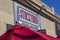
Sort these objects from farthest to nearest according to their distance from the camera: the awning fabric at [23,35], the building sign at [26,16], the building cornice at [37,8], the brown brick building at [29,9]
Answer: the building cornice at [37,8] < the building sign at [26,16] < the brown brick building at [29,9] < the awning fabric at [23,35]

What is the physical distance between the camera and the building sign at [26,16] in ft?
40.4

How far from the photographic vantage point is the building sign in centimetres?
1231

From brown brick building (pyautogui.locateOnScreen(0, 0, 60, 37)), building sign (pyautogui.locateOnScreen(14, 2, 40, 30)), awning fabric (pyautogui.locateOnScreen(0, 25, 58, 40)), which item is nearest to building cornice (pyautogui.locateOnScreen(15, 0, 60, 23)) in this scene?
brown brick building (pyautogui.locateOnScreen(0, 0, 60, 37))

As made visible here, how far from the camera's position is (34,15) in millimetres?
15094

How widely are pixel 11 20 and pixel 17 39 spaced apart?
8.90m

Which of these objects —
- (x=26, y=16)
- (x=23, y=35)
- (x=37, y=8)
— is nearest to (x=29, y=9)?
(x=26, y=16)

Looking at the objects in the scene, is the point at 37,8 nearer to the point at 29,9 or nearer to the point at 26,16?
the point at 29,9

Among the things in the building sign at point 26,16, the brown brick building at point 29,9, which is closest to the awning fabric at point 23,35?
the brown brick building at point 29,9

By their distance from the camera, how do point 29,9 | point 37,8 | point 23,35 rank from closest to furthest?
point 23,35
point 29,9
point 37,8

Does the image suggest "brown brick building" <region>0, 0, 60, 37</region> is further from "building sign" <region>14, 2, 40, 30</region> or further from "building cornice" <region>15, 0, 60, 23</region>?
"building sign" <region>14, 2, 40, 30</region>

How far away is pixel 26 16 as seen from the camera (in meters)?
13.5

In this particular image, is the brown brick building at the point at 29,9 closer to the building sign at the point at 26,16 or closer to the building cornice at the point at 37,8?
the building cornice at the point at 37,8

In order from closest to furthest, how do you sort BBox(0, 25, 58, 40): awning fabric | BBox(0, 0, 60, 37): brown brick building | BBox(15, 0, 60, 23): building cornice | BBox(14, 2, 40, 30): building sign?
BBox(0, 25, 58, 40): awning fabric → BBox(0, 0, 60, 37): brown brick building → BBox(14, 2, 40, 30): building sign → BBox(15, 0, 60, 23): building cornice

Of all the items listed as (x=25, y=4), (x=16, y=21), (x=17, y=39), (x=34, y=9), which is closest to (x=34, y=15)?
(x=34, y=9)
